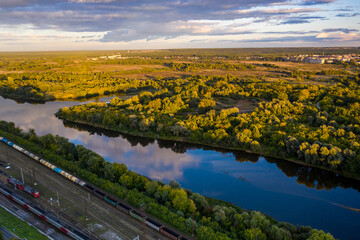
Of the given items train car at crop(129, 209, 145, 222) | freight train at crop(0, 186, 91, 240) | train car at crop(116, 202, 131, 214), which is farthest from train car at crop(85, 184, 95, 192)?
train car at crop(129, 209, 145, 222)

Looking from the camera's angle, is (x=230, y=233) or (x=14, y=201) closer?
(x=230, y=233)

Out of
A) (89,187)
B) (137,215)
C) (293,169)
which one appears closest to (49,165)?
(89,187)

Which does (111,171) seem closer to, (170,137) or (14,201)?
(14,201)

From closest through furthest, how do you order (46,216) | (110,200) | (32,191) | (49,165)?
(46,216), (110,200), (32,191), (49,165)

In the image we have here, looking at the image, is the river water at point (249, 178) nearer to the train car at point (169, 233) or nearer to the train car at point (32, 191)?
the train car at point (169, 233)

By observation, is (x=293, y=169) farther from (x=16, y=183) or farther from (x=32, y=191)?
(x=16, y=183)

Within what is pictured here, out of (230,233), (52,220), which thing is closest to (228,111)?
(230,233)
